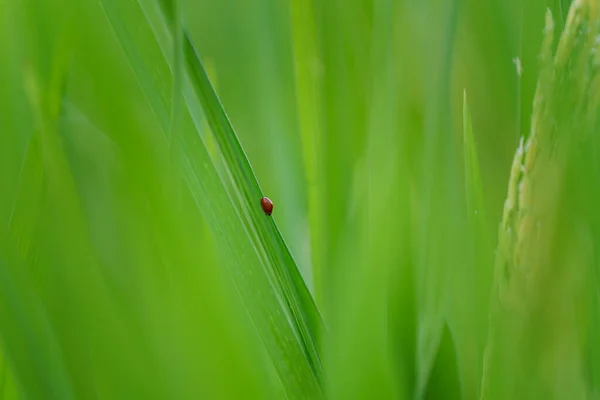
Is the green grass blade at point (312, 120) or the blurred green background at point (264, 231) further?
the green grass blade at point (312, 120)

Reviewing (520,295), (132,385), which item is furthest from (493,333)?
(132,385)

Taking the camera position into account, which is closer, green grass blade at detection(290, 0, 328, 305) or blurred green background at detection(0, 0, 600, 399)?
blurred green background at detection(0, 0, 600, 399)

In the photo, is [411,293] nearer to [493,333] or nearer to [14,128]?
[493,333]

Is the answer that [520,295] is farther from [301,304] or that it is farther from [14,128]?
[14,128]

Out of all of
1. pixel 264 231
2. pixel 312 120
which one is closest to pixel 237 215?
pixel 264 231

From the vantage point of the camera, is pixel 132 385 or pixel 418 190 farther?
pixel 418 190

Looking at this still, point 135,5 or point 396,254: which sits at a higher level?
point 135,5

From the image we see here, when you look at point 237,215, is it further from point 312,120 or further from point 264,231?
point 312,120
